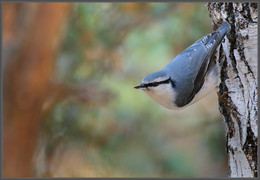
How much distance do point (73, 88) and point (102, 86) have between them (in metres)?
0.31

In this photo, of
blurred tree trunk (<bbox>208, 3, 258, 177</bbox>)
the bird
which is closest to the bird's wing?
the bird

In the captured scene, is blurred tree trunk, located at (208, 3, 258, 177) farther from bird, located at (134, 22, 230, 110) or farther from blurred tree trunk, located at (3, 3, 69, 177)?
blurred tree trunk, located at (3, 3, 69, 177)

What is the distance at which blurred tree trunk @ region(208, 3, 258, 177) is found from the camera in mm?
1730

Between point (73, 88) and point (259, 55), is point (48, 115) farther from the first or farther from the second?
point (259, 55)

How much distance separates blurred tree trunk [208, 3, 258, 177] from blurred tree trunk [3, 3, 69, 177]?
2019mm

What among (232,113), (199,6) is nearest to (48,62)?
(199,6)

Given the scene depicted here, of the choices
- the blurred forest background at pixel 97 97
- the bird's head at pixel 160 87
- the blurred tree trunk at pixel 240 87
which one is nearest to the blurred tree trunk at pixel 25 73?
the blurred forest background at pixel 97 97

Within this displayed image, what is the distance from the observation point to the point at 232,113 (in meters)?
1.85

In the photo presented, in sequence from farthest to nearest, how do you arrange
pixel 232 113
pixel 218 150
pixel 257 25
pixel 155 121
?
1. pixel 155 121
2. pixel 218 150
3. pixel 232 113
4. pixel 257 25

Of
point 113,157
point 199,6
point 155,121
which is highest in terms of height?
point 199,6

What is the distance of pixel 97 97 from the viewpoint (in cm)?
353

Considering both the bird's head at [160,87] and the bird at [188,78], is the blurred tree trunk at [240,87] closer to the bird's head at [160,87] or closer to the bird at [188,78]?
the bird at [188,78]

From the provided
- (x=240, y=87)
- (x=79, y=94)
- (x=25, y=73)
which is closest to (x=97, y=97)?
(x=79, y=94)

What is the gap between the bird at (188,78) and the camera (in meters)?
2.04
